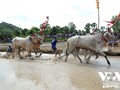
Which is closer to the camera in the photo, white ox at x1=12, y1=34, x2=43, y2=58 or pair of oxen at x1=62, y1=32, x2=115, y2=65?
pair of oxen at x1=62, y1=32, x2=115, y2=65

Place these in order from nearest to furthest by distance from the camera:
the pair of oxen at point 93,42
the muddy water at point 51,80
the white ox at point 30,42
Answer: the muddy water at point 51,80 → the pair of oxen at point 93,42 → the white ox at point 30,42

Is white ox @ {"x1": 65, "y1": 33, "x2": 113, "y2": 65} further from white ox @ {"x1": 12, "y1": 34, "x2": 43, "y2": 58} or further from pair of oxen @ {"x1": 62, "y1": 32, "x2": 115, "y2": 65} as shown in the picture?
white ox @ {"x1": 12, "y1": 34, "x2": 43, "y2": 58}

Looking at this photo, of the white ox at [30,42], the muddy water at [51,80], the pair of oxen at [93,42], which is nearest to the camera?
the muddy water at [51,80]

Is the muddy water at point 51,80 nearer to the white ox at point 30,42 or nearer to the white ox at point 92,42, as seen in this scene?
the white ox at point 92,42

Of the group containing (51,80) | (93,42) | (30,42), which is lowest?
(51,80)

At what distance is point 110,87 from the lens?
9.16 meters

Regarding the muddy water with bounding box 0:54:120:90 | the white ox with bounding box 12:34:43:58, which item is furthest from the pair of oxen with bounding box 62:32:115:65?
the white ox with bounding box 12:34:43:58

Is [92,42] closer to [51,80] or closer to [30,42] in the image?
[30,42]

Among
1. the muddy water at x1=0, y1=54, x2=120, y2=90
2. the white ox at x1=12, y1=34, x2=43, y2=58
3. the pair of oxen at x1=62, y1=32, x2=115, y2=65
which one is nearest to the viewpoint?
the muddy water at x1=0, y1=54, x2=120, y2=90

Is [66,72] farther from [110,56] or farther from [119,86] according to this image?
[110,56]

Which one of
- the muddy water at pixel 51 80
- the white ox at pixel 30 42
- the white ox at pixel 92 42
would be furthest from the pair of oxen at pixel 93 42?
the white ox at pixel 30 42

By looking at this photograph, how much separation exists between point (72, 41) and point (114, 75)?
17.1 feet

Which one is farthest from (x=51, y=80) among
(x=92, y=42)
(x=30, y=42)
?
(x=30, y=42)

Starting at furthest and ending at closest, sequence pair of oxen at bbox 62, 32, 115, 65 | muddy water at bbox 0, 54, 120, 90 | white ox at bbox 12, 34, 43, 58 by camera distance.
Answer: white ox at bbox 12, 34, 43, 58
pair of oxen at bbox 62, 32, 115, 65
muddy water at bbox 0, 54, 120, 90
